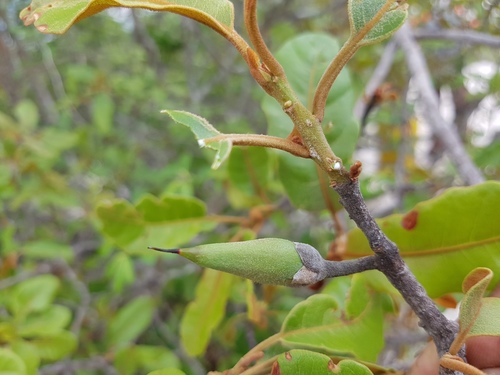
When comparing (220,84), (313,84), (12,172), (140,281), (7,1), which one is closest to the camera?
(313,84)

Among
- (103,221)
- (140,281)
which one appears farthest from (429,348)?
(140,281)

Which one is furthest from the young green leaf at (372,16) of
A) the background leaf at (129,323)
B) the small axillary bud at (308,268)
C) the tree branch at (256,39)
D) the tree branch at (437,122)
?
the background leaf at (129,323)

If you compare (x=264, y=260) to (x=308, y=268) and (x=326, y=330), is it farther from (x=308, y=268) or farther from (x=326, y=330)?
(x=326, y=330)

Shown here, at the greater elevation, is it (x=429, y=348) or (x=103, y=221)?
(x=429, y=348)

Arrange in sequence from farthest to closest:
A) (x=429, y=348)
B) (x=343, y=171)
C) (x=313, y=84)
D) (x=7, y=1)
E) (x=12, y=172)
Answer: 1. (x=7, y=1)
2. (x=12, y=172)
3. (x=313, y=84)
4. (x=429, y=348)
5. (x=343, y=171)

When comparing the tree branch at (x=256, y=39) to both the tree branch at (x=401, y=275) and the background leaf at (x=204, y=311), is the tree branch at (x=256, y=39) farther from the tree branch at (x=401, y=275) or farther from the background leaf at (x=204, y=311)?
the background leaf at (x=204, y=311)

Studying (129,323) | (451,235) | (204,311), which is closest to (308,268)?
A: (451,235)

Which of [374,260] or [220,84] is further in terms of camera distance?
[220,84]

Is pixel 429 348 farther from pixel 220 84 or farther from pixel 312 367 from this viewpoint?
pixel 220 84
